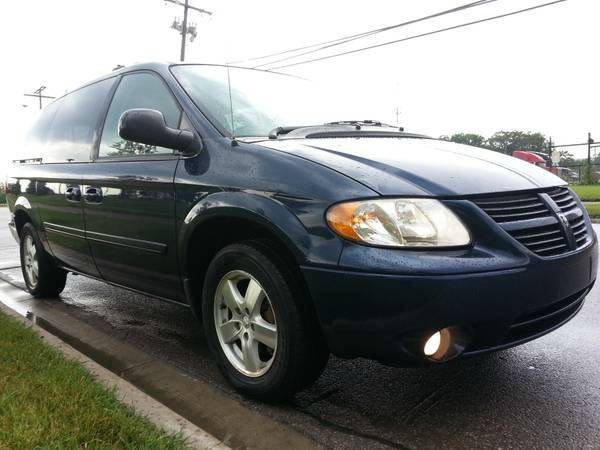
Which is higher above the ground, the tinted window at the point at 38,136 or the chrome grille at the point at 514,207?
the tinted window at the point at 38,136

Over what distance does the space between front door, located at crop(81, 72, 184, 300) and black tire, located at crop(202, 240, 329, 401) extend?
1.84 feet

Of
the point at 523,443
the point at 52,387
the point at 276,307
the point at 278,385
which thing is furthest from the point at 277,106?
the point at 523,443

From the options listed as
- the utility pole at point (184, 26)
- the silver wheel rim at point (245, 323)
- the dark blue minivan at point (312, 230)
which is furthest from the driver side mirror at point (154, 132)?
the utility pole at point (184, 26)

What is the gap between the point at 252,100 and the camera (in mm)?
3283

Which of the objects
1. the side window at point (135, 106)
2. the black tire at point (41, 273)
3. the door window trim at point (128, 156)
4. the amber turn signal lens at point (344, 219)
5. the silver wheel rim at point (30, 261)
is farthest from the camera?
the silver wheel rim at point (30, 261)

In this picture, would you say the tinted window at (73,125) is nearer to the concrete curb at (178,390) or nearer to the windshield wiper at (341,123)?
the concrete curb at (178,390)

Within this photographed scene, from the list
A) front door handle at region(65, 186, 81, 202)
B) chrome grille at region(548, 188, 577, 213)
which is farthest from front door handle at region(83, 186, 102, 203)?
chrome grille at region(548, 188, 577, 213)

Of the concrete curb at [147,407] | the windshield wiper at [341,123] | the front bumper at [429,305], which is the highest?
the windshield wiper at [341,123]

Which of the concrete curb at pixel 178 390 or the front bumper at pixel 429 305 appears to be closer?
the front bumper at pixel 429 305

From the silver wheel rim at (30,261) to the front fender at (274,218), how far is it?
2.80 m

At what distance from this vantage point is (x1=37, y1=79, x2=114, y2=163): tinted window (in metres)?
3.95

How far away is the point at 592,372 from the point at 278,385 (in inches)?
66.7

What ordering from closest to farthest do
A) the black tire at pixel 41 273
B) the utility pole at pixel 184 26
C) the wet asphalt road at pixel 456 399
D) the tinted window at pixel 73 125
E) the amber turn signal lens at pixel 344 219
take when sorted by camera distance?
the amber turn signal lens at pixel 344 219, the wet asphalt road at pixel 456 399, the tinted window at pixel 73 125, the black tire at pixel 41 273, the utility pole at pixel 184 26

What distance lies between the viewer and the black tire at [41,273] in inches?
188
